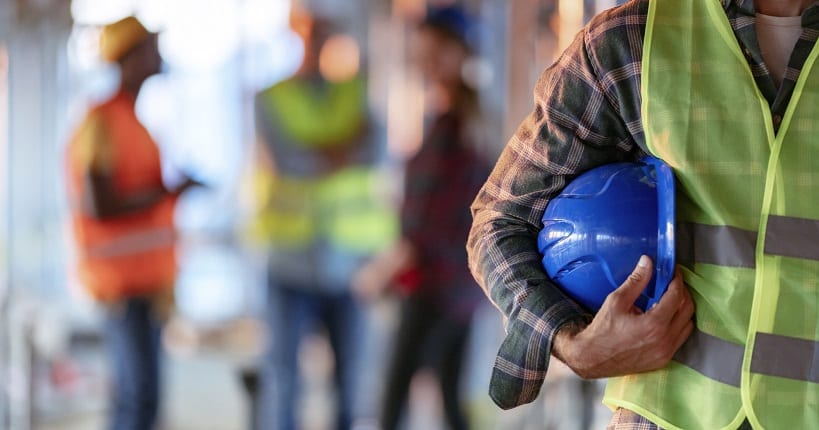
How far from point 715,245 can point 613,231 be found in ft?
0.43

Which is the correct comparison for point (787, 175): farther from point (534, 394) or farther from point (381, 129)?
point (381, 129)

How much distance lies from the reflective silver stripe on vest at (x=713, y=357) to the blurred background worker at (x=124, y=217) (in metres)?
3.88

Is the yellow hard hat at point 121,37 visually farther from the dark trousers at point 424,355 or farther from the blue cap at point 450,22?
the dark trousers at point 424,355

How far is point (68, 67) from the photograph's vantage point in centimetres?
698

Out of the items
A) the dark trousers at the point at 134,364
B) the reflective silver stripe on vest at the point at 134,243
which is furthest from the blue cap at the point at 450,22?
the dark trousers at the point at 134,364

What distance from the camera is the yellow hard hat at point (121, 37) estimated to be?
5.20 meters

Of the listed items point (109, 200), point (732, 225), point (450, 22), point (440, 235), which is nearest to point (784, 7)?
point (732, 225)

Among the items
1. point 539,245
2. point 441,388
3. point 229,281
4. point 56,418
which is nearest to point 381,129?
point 441,388

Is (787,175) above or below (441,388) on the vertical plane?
above

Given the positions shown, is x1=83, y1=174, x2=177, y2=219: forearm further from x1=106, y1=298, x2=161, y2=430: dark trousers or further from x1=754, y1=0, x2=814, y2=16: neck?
x1=754, y1=0, x2=814, y2=16: neck

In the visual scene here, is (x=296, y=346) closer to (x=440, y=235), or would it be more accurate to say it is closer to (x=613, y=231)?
(x=440, y=235)

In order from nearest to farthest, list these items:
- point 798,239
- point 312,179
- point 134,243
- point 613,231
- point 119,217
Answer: point 798,239
point 613,231
point 119,217
point 134,243
point 312,179

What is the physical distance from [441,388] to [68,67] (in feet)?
10.2

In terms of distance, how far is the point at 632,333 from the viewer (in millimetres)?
1506
